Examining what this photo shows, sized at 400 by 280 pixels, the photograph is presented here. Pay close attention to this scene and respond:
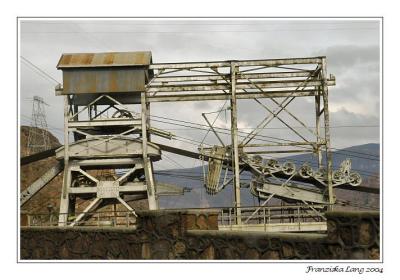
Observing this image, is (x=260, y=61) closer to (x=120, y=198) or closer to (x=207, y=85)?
(x=207, y=85)

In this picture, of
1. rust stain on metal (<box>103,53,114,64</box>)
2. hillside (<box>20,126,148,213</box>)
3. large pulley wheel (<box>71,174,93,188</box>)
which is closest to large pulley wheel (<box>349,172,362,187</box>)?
rust stain on metal (<box>103,53,114,64</box>)

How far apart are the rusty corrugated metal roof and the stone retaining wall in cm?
822

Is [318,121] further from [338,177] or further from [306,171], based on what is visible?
[338,177]

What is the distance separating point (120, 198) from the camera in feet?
83.8

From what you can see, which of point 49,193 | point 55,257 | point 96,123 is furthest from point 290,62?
point 49,193

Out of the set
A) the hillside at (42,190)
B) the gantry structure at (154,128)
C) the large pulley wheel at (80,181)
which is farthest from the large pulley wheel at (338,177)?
the hillside at (42,190)

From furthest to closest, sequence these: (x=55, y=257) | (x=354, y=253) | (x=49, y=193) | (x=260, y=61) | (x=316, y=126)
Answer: (x=49, y=193)
(x=316, y=126)
(x=260, y=61)
(x=55, y=257)
(x=354, y=253)

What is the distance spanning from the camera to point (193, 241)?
13844mm

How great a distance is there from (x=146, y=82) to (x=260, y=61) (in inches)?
216

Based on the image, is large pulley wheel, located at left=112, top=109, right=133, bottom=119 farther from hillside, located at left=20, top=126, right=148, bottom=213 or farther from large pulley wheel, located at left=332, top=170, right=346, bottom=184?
hillside, located at left=20, top=126, right=148, bottom=213

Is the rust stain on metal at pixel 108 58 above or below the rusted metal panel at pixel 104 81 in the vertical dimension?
above

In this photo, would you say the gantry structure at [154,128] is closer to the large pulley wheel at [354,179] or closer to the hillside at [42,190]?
the large pulley wheel at [354,179]

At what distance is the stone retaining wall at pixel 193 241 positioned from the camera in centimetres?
984

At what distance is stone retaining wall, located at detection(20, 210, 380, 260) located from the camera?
9.84 meters
